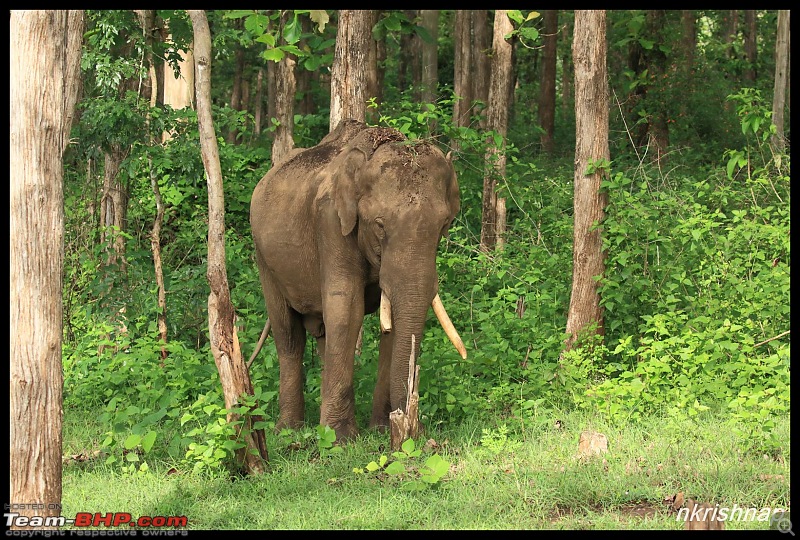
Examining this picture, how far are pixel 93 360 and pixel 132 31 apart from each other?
381cm

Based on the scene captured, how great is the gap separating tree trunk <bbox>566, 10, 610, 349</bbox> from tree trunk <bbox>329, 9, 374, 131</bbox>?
2.14 meters

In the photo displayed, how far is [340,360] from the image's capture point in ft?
27.1

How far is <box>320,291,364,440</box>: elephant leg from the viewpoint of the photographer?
27.0ft

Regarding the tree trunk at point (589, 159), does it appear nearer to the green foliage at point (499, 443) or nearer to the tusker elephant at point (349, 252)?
the tusker elephant at point (349, 252)

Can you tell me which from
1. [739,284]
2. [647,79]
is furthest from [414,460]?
[647,79]

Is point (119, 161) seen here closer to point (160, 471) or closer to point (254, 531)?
point (160, 471)

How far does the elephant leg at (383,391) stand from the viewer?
27.9 ft

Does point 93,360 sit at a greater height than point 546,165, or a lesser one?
lesser

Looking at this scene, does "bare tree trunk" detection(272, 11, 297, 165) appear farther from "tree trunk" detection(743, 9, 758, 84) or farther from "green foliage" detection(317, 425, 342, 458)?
"tree trunk" detection(743, 9, 758, 84)

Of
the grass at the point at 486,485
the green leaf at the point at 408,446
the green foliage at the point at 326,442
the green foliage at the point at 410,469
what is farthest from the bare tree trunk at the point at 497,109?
the green leaf at the point at 408,446

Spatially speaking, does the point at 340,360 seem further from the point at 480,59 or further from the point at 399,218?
the point at 480,59

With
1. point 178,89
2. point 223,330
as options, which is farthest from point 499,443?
point 178,89

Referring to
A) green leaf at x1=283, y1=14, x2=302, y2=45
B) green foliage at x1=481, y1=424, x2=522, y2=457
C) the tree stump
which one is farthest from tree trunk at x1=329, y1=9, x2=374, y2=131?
green foliage at x1=481, y1=424, x2=522, y2=457

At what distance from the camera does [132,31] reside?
36.4 feet
